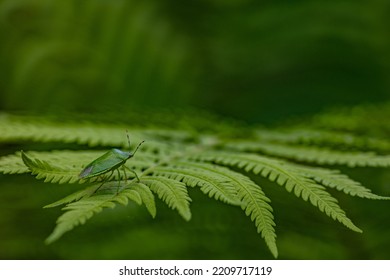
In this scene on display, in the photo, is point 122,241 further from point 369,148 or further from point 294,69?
point 294,69

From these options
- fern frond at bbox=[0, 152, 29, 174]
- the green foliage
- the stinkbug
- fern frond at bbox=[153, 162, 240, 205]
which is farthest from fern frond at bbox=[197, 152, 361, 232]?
fern frond at bbox=[0, 152, 29, 174]

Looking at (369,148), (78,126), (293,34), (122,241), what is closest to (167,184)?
(122,241)

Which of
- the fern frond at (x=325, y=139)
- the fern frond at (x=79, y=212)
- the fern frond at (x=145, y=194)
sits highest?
the fern frond at (x=325, y=139)

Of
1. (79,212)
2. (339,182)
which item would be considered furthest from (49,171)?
(339,182)

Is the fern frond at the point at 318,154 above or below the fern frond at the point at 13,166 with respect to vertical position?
above

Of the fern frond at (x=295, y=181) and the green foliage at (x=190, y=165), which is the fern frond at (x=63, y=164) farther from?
the fern frond at (x=295, y=181)

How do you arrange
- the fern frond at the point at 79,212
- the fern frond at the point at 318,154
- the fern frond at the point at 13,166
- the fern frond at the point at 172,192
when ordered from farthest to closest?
the fern frond at the point at 318,154
the fern frond at the point at 13,166
the fern frond at the point at 172,192
the fern frond at the point at 79,212

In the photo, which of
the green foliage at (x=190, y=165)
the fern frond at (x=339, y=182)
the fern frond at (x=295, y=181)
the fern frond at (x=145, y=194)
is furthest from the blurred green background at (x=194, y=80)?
the fern frond at (x=145, y=194)

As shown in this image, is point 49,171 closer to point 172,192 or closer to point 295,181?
point 172,192
